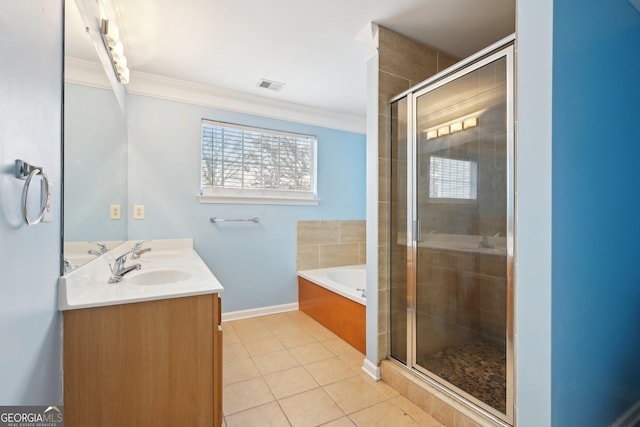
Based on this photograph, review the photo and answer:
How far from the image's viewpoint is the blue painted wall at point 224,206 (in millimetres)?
2518

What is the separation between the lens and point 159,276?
1752 mm

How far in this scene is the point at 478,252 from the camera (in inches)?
59.7

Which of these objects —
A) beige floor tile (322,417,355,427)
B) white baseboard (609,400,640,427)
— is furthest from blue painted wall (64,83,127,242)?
white baseboard (609,400,640,427)

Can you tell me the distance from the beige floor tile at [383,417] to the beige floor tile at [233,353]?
3.31ft

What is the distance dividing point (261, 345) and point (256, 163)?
5.87ft

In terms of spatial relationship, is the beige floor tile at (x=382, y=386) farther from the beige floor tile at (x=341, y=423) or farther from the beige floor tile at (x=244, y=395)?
the beige floor tile at (x=244, y=395)

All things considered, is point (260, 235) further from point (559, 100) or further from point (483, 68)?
point (559, 100)

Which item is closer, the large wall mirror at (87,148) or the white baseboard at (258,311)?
the large wall mirror at (87,148)

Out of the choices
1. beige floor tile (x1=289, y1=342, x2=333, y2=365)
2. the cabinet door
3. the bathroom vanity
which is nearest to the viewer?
the bathroom vanity

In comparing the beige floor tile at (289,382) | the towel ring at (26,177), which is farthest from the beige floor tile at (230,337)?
the towel ring at (26,177)

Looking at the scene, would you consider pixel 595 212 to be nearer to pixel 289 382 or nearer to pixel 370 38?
pixel 370 38

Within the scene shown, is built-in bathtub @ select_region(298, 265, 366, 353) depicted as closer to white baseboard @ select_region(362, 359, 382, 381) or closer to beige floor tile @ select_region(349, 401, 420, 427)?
white baseboard @ select_region(362, 359, 382, 381)

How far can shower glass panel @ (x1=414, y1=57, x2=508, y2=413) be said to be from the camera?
1364 mm

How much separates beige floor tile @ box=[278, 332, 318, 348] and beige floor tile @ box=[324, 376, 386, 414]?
62cm
